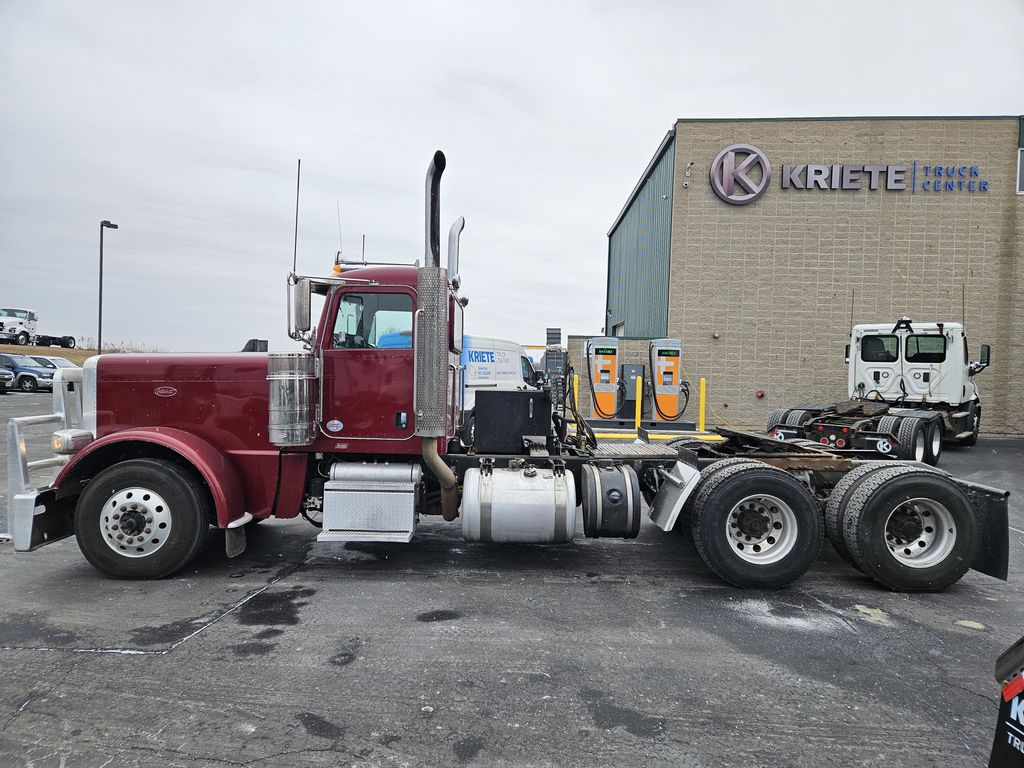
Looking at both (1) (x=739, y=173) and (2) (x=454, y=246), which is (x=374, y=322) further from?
(1) (x=739, y=173)

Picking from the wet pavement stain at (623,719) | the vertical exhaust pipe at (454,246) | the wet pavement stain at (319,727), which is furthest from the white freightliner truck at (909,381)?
the wet pavement stain at (319,727)

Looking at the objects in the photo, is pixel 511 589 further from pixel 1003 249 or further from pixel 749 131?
pixel 1003 249

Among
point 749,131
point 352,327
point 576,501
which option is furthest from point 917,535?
point 749,131

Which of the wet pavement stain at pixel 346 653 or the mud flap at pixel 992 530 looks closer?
the wet pavement stain at pixel 346 653

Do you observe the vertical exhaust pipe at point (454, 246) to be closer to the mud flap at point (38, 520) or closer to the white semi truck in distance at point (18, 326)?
the mud flap at point (38, 520)

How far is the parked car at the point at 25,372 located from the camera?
26.6 metres

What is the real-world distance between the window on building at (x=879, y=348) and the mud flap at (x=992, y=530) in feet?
32.5

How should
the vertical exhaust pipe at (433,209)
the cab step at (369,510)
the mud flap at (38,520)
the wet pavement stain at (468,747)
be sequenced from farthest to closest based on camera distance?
the cab step at (369,510) < the vertical exhaust pipe at (433,209) < the mud flap at (38,520) < the wet pavement stain at (468,747)

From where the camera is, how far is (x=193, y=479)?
5.31m

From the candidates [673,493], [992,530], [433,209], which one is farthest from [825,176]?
[433,209]

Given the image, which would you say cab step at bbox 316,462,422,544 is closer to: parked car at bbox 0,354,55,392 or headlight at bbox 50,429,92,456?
headlight at bbox 50,429,92,456

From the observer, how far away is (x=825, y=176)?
58.4ft

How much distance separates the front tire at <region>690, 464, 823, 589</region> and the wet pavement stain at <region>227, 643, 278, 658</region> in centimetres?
333

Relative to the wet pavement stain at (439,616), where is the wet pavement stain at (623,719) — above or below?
below
